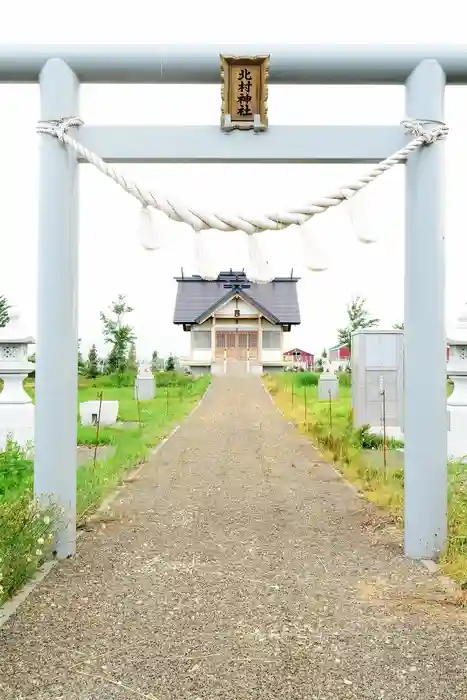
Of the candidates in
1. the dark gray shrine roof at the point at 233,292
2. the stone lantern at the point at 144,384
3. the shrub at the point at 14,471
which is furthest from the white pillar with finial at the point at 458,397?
the dark gray shrine roof at the point at 233,292

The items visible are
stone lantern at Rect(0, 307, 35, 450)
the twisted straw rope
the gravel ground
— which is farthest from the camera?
stone lantern at Rect(0, 307, 35, 450)

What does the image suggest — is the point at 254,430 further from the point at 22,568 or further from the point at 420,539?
the point at 22,568

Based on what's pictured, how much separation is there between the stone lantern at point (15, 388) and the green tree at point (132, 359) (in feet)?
31.1

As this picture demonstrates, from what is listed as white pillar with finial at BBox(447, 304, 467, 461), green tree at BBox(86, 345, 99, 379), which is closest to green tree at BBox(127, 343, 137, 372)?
green tree at BBox(86, 345, 99, 379)

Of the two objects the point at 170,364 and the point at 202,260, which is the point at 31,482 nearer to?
the point at 202,260

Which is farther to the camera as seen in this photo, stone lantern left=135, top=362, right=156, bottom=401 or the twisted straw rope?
stone lantern left=135, top=362, right=156, bottom=401

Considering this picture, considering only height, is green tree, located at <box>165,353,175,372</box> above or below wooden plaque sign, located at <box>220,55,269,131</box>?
below

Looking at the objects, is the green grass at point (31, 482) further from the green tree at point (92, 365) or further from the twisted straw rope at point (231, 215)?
the green tree at point (92, 365)

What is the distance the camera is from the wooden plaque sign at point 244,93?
349 cm

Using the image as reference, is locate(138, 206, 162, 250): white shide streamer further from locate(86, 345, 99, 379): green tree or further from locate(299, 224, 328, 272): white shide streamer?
locate(86, 345, 99, 379): green tree

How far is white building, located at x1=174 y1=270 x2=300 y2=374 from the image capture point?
23.3 meters

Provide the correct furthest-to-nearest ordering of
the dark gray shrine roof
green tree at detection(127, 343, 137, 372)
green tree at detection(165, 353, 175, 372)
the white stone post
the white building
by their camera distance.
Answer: the white building, the dark gray shrine roof, green tree at detection(165, 353, 175, 372), green tree at detection(127, 343, 137, 372), the white stone post

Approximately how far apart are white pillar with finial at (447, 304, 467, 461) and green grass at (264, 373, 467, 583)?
2.11ft

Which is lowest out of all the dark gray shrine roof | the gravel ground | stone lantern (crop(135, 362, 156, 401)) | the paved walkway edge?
the gravel ground
